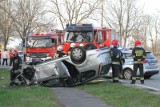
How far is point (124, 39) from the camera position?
50188 mm

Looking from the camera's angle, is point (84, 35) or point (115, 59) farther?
point (84, 35)

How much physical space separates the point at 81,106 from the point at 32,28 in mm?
33996

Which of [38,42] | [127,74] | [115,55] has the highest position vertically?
[38,42]

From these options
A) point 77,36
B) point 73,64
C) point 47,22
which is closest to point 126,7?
point 47,22

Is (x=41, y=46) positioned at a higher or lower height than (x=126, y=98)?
higher

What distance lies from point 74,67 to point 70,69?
232 millimetres

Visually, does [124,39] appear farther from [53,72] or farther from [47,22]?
[53,72]

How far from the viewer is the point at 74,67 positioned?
14.5 metres

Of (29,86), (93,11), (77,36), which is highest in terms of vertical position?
(93,11)

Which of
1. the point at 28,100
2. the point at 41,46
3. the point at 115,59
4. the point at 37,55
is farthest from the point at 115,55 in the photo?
the point at 41,46

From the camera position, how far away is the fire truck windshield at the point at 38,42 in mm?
27578

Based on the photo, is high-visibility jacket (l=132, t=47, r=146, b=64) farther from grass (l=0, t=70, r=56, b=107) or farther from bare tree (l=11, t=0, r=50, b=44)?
bare tree (l=11, t=0, r=50, b=44)

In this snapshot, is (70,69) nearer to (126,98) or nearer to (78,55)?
(78,55)

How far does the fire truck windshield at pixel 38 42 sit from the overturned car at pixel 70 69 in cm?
1272
